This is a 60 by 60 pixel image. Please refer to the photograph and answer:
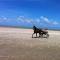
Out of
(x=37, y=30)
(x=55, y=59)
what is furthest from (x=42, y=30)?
(x=55, y=59)

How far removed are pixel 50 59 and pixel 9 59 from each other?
73.1 inches

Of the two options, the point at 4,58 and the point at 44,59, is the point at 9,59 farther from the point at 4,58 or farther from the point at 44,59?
the point at 44,59

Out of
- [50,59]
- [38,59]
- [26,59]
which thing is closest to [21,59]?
[26,59]

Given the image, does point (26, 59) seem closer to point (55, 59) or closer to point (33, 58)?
point (33, 58)

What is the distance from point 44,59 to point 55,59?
513 mm

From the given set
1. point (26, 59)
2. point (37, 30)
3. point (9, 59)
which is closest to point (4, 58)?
point (9, 59)

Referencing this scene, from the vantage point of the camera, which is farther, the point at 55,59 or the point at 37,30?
the point at 37,30

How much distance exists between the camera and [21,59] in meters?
8.80

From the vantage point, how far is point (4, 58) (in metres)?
8.93

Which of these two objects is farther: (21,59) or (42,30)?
(42,30)

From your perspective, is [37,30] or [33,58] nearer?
[33,58]

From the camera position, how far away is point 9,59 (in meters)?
8.73

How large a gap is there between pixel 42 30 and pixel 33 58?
13.1 m

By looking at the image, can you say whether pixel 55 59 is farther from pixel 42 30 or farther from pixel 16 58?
pixel 42 30
